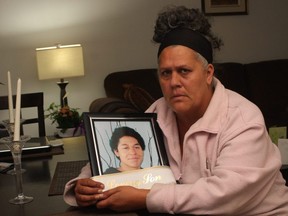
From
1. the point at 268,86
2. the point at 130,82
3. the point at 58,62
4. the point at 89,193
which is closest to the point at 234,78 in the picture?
the point at 268,86

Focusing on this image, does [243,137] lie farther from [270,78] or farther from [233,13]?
[233,13]

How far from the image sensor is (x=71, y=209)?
908mm

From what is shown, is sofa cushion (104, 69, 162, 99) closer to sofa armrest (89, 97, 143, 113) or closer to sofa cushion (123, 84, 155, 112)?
sofa cushion (123, 84, 155, 112)

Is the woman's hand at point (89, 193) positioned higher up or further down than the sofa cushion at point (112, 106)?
further down

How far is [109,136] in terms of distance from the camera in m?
0.99

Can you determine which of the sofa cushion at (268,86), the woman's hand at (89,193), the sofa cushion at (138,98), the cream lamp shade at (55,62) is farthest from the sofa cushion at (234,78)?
the woman's hand at (89,193)

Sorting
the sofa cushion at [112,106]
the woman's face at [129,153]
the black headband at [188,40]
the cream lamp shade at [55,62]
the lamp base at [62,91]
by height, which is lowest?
the woman's face at [129,153]

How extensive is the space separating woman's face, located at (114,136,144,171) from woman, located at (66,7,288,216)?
9 centimetres

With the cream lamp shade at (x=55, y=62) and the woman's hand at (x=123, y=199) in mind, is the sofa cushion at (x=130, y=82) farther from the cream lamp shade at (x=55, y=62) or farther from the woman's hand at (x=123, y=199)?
the woman's hand at (x=123, y=199)

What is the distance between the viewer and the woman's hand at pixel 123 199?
86 centimetres

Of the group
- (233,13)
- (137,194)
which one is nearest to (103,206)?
(137,194)

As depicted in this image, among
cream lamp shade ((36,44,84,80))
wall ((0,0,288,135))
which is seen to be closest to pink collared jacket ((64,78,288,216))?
cream lamp shade ((36,44,84,80))

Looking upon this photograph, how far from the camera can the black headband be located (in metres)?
1.07

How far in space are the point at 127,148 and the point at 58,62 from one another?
7.11ft
